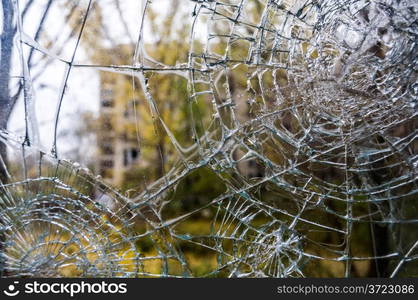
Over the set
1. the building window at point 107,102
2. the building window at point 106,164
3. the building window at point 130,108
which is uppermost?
the building window at point 107,102

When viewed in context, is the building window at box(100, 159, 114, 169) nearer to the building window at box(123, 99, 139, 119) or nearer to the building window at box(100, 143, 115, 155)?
the building window at box(100, 143, 115, 155)

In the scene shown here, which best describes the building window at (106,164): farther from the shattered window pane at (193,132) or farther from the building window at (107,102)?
the building window at (107,102)

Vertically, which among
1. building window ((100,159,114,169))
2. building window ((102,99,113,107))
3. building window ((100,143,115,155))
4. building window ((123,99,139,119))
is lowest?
building window ((100,159,114,169))

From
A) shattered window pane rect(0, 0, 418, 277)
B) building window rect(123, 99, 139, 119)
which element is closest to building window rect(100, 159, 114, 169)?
shattered window pane rect(0, 0, 418, 277)

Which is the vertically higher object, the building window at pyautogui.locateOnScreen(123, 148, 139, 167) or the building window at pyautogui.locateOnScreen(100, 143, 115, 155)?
the building window at pyautogui.locateOnScreen(100, 143, 115, 155)

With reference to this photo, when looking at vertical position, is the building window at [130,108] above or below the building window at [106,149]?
above

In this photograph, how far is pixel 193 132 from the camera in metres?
1.42

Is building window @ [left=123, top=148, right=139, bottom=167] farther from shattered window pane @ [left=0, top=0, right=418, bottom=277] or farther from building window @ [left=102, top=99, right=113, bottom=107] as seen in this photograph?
building window @ [left=102, top=99, right=113, bottom=107]

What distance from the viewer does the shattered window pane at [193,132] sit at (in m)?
1.39

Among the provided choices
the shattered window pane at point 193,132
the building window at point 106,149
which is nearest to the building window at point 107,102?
the shattered window pane at point 193,132

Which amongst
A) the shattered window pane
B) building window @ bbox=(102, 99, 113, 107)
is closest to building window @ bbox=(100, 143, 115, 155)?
the shattered window pane

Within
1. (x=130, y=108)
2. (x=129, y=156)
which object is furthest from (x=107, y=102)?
(x=129, y=156)

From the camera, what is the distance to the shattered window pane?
1387 millimetres

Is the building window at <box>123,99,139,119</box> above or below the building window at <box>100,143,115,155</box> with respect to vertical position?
above
